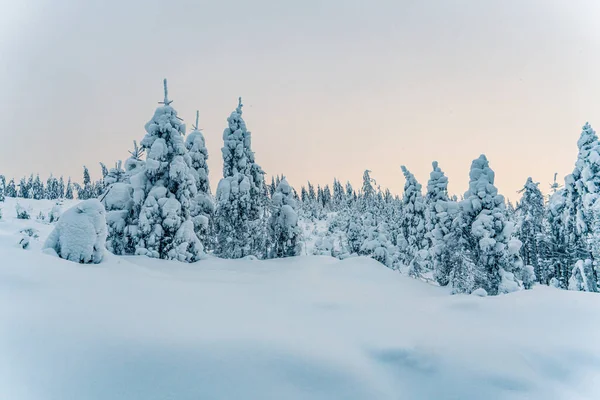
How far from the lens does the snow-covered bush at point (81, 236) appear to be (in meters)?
8.14

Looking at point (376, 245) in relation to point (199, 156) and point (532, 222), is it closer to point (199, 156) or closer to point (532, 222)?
point (199, 156)

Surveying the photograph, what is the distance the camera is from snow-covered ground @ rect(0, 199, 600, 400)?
164 inches

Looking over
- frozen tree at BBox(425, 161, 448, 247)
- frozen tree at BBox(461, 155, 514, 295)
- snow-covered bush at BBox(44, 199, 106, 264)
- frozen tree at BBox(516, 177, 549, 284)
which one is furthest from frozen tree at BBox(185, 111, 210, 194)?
frozen tree at BBox(516, 177, 549, 284)

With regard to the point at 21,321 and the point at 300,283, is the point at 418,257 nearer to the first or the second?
the point at 300,283

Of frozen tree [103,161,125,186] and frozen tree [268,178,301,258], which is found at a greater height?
frozen tree [103,161,125,186]

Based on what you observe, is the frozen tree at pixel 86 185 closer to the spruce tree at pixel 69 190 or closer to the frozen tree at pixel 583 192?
the spruce tree at pixel 69 190

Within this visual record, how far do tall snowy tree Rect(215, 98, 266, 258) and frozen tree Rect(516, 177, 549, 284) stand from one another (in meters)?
27.3

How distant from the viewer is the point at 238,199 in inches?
921

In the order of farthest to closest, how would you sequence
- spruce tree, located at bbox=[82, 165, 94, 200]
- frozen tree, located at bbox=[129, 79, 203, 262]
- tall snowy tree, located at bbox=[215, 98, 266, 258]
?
spruce tree, located at bbox=[82, 165, 94, 200]
tall snowy tree, located at bbox=[215, 98, 266, 258]
frozen tree, located at bbox=[129, 79, 203, 262]

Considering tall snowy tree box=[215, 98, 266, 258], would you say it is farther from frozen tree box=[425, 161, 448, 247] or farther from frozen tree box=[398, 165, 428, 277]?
frozen tree box=[398, 165, 428, 277]

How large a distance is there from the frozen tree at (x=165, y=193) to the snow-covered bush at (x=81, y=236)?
285 inches

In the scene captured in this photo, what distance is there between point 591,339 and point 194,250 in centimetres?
1495

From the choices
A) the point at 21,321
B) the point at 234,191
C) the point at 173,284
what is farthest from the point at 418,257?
the point at 21,321

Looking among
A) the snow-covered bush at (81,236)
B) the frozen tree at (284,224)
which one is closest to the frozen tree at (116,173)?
the frozen tree at (284,224)
